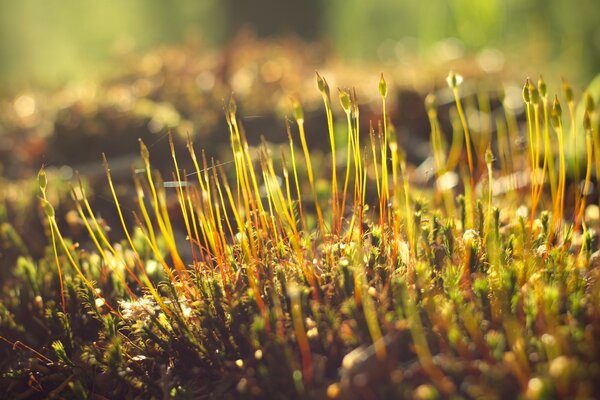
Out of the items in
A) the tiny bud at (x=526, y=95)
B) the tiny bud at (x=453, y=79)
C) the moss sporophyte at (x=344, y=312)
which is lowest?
the moss sporophyte at (x=344, y=312)

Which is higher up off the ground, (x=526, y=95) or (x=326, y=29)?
(x=326, y=29)

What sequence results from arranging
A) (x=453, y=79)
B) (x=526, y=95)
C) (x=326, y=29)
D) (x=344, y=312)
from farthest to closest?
1. (x=326, y=29)
2. (x=453, y=79)
3. (x=526, y=95)
4. (x=344, y=312)

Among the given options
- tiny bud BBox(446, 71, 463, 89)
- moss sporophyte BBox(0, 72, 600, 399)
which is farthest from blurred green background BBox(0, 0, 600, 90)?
moss sporophyte BBox(0, 72, 600, 399)

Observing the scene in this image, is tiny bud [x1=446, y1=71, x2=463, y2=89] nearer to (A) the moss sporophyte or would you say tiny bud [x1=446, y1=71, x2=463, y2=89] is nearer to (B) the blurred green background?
(A) the moss sporophyte

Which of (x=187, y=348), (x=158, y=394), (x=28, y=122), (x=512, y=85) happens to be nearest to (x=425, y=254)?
(x=187, y=348)

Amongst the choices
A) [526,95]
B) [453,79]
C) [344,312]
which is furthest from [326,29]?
[344,312]

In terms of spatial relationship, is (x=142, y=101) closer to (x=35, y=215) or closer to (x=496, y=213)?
(x=35, y=215)

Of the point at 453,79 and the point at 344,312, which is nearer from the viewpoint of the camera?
the point at 344,312

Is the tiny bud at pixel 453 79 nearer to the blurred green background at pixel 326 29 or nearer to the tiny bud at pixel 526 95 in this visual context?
the tiny bud at pixel 526 95

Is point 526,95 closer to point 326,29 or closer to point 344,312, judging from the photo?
point 344,312

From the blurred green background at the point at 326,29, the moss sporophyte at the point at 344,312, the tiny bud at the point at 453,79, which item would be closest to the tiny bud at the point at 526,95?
the moss sporophyte at the point at 344,312
